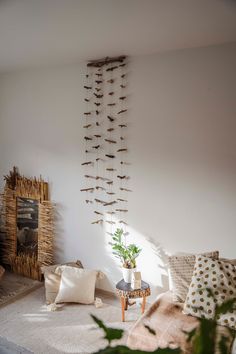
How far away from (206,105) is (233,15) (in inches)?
36.1

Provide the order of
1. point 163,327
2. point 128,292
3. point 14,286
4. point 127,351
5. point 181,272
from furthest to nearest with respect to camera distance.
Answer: point 14,286, point 128,292, point 181,272, point 163,327, point 127,351

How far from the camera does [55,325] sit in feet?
10.5

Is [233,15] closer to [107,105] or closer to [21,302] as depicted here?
[107,105]

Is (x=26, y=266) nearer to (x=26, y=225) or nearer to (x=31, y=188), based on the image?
(x=26, y=225)

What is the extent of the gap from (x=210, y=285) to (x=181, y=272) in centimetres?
37

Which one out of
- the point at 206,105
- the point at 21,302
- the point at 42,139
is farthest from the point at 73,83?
the point at 21,302

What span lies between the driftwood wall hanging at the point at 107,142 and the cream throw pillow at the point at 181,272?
854 millimetres

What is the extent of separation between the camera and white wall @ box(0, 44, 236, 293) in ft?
10.1

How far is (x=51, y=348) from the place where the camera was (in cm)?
286

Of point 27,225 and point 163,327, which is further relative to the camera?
point 27,225

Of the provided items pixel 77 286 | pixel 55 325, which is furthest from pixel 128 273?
pixel 55 325

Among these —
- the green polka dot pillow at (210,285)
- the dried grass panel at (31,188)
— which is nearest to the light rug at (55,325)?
the green polka dot pillow at (210,285)

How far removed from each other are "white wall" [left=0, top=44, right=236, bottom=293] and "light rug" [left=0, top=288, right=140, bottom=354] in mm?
518

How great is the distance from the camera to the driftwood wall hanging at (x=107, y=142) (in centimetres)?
362
